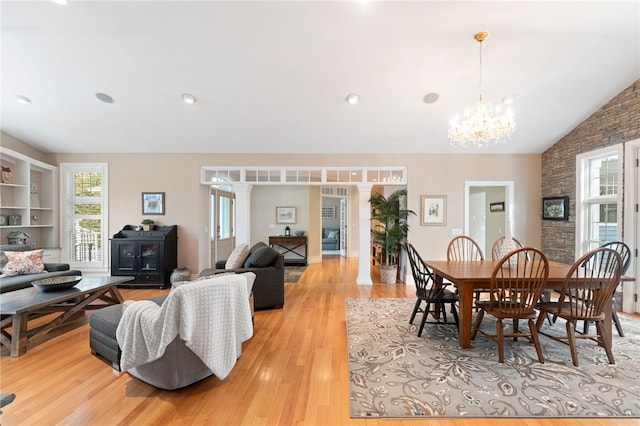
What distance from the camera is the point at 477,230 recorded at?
786 cm

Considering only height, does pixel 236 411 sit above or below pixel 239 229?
below

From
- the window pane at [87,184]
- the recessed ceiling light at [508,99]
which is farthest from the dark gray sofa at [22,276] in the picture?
the recessed ceiling light at [508,99]

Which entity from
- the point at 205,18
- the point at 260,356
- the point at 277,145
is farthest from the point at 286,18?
the point at 260,356

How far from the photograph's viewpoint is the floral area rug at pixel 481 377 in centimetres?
201

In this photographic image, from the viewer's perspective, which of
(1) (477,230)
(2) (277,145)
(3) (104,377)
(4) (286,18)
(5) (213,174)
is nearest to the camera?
(3) (104,377)

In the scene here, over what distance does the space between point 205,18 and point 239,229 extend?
371cm

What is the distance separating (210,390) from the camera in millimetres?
2203

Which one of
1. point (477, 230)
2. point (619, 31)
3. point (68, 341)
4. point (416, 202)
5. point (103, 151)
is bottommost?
point (68, 341)

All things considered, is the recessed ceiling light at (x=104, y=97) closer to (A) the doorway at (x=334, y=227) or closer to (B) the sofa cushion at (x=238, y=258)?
(B) the sofa cushion at (x=238, y=258)

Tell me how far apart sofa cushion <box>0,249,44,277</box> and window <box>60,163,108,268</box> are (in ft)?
5.11

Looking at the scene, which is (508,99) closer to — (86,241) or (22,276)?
(22,276)

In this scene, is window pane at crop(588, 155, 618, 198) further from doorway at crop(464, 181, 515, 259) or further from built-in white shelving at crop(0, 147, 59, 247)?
A: built-in white shelving at crop(0, 147, 59, 247)

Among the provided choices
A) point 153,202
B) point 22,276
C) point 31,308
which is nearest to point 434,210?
point 153,202

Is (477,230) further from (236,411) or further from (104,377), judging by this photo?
(104,377)
